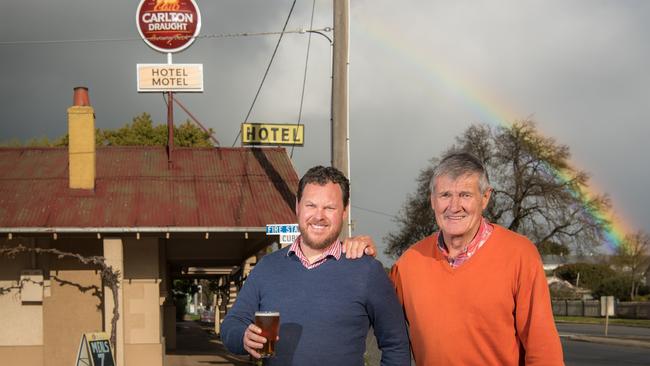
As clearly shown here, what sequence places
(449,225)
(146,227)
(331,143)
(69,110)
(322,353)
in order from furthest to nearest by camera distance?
(69,110) < (146,227) < (331,143) < (449,225) < (322,353)

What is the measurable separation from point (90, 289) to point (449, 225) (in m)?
17.1

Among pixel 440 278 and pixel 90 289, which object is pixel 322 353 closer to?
pixel 440 278

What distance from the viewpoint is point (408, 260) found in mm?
4660

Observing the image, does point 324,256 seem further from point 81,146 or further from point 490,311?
point 81,146

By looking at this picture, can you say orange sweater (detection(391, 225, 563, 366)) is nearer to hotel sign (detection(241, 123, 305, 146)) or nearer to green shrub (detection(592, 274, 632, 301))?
hotel sign (detection(241, 123, 305, 146))

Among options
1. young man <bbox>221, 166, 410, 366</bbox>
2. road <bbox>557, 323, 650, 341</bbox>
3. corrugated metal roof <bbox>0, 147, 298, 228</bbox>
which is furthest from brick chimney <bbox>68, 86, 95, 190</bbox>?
road <bbox>557, 323, 650, 341</bbox>

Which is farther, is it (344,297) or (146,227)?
(146,227)

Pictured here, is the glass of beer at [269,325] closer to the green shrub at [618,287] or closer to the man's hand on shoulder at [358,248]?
the man's hand on shoulder at [358,248]

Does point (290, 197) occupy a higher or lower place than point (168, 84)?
lower

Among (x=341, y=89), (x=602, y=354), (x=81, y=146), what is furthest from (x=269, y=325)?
(x=602, y=354)

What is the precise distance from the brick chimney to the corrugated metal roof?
0.28 m

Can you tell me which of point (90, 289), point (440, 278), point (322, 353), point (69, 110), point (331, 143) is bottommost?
point (90, 289)

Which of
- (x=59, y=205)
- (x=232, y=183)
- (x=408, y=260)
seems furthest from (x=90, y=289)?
(x=408, y=260)

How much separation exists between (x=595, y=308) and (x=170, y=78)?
159 feet
